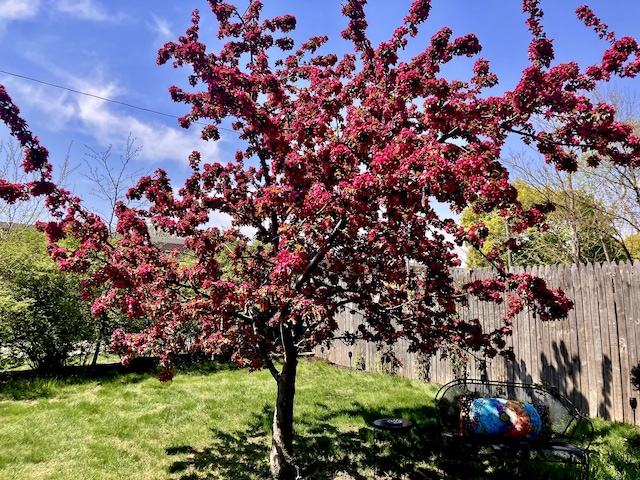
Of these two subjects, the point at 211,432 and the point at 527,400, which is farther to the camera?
the point at 211,432

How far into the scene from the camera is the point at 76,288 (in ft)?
28.1

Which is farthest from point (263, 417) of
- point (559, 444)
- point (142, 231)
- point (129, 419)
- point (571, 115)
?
point (571, 115)

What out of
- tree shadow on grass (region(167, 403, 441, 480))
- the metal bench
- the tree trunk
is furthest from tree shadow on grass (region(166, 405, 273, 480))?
the metal bench

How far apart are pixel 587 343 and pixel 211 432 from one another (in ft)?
18.0

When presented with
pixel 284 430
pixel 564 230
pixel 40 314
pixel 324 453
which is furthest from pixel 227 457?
pixel 564 230

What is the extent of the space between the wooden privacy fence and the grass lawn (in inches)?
22.1

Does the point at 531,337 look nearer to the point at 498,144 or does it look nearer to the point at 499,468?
the point at 499,468

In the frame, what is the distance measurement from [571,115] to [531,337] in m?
3.94

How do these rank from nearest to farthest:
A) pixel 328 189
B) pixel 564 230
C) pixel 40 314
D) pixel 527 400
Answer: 1. pixel 328 189
2. pixel 527 400
3. pixel 40 314
4. pixel 564 230

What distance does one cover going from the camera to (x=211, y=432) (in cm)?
536

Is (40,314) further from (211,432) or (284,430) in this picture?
(284,430)

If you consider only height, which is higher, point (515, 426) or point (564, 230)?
point (564, 230)

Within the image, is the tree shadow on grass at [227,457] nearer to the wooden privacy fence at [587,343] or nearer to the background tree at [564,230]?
the wooden privacy fence at [587,343]

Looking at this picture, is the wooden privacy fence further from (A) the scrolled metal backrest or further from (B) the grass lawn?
(B) the grass lawn
